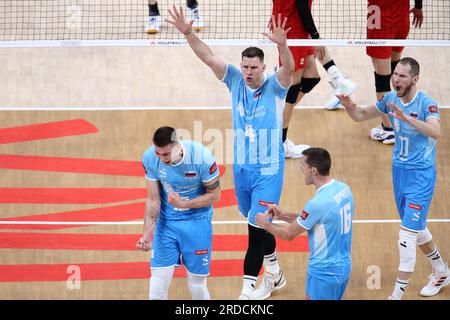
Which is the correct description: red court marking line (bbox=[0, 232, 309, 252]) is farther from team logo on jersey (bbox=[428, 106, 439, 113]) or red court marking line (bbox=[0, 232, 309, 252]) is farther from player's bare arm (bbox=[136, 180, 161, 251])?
team logo on jersey (bbox=[428, 106, 439, 113])

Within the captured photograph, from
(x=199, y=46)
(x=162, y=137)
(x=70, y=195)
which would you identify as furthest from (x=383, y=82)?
(x=162, y=137)

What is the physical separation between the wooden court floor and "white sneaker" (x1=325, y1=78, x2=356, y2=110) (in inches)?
6.4

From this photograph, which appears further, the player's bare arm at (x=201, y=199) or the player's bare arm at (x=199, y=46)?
the player's bare arm at (x=199, y=46)

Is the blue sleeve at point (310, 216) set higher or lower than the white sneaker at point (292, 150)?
lower

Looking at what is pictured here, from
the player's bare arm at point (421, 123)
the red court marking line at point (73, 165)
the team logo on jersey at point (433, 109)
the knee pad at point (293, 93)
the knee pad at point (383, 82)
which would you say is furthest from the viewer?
the knee pad at point (383, 82)

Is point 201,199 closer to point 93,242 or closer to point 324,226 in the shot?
point 324,226

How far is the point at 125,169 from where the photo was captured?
1180cm

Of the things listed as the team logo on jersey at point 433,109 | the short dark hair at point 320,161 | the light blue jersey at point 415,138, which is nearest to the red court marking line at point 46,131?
the light blue jersey at point 415,138

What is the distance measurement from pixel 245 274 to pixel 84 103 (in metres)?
4.92

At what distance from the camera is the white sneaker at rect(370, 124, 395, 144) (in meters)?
12.2

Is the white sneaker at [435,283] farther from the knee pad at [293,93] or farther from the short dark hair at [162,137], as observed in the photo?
the short dark hair at [162,137]

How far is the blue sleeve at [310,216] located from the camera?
7621 mm
